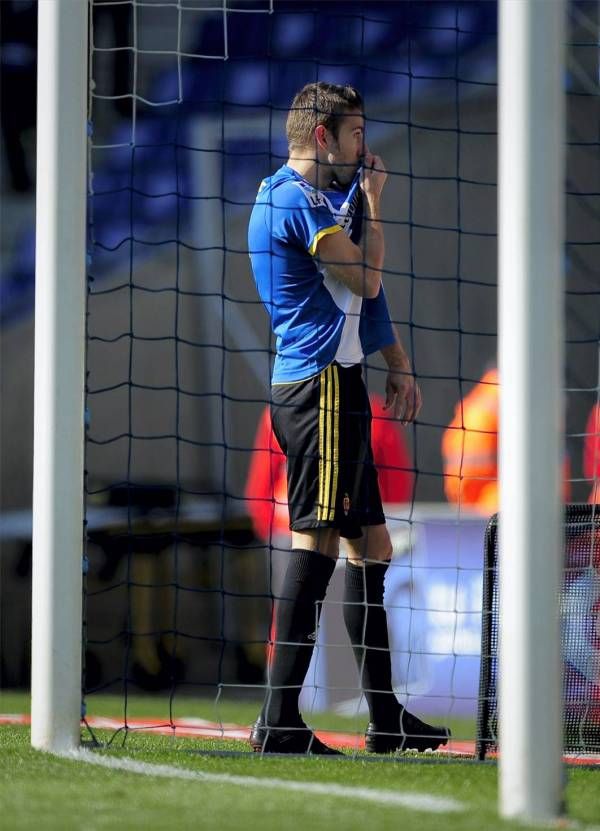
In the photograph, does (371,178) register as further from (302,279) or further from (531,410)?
(531,410)

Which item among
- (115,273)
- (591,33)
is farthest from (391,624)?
(591,33)

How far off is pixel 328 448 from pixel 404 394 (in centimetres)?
47

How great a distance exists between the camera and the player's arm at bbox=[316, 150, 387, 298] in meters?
3.73

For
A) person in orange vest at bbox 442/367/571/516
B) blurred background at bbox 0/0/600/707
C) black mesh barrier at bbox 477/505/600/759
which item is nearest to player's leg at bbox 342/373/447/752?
black mesh barrier at bbox 477/505/600/759

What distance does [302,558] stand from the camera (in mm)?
3703

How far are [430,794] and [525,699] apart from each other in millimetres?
509

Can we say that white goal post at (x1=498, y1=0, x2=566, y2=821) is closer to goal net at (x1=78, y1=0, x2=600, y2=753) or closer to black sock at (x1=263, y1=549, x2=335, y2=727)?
black sock at (x1=263, y1=549, x2=335, y2=727)

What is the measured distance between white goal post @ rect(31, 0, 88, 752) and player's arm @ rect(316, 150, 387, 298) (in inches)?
26.2

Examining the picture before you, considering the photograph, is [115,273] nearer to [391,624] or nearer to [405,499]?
[405,499]

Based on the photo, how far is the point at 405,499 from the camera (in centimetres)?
693

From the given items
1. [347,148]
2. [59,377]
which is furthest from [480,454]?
[59,377]

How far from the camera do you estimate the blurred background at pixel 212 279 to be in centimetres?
732

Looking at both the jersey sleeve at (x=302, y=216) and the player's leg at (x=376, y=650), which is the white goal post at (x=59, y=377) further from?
the player's leg at (x=376, y=650)

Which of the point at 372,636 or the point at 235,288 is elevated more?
the point at 235,288
